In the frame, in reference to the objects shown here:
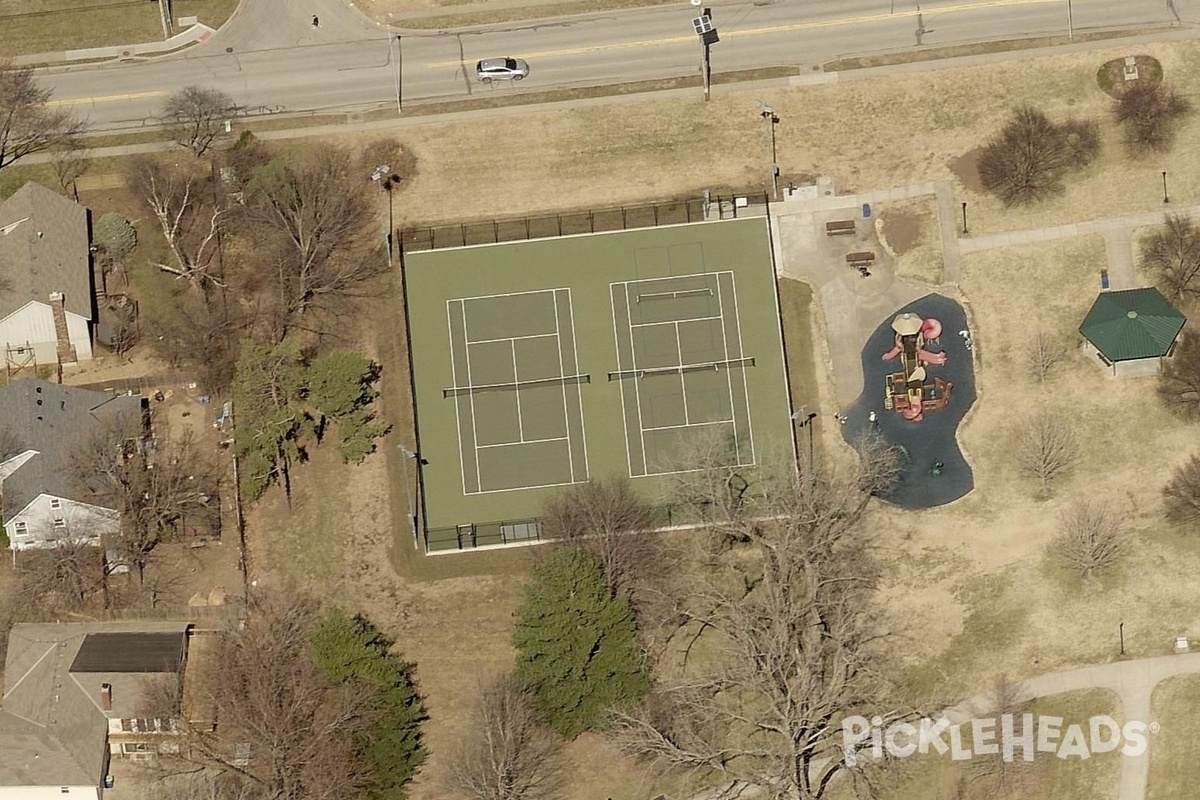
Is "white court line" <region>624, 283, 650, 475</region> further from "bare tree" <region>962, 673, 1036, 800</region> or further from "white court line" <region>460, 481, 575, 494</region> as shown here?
"bare tree" <region>962, 673, 1036, 800</region>

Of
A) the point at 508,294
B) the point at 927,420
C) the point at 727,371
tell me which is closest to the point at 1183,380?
the point at 927,420

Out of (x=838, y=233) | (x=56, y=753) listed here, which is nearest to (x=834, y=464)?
(x=838, y=233)

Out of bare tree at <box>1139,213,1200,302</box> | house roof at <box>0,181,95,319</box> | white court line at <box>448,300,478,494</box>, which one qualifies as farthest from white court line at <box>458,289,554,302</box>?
bare tree at <box>1139,213,1200,302</box>

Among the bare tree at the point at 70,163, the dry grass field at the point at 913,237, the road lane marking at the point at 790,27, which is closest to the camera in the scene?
the dry grass field at the point at 913,237

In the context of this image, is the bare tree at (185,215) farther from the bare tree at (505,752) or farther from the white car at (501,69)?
the bare tree at (505,752)

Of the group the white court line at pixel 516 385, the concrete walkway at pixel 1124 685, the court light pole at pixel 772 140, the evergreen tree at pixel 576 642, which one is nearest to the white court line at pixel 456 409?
the white court line at pixel 516 385

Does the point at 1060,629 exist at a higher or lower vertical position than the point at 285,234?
lower

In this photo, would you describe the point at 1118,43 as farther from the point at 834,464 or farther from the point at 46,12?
the point at 46,12
